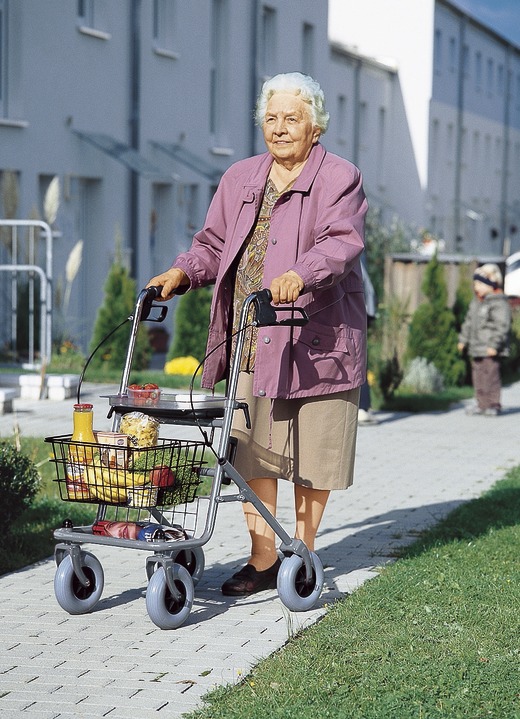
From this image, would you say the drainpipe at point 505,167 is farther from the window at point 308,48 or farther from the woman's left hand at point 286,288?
the woman's left hand at point 286,288

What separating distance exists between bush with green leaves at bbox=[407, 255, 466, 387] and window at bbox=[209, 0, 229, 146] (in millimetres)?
9420

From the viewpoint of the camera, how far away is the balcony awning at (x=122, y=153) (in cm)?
1898

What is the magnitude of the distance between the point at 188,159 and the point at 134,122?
181 cm

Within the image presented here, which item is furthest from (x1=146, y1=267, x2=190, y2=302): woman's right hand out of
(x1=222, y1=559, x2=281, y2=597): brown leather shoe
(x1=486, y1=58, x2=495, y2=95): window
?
(x1=486, y1=58, x2=495, y2=95): window

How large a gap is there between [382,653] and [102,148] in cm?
1494

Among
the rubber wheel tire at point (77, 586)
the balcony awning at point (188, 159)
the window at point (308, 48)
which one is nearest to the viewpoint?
the rubber wheel tire at point (77, 586)

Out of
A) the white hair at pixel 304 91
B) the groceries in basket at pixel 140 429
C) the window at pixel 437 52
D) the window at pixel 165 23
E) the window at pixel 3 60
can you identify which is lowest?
the groceries in basket at pixel 140 429

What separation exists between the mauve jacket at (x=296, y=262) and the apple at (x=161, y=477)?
23.2 inches

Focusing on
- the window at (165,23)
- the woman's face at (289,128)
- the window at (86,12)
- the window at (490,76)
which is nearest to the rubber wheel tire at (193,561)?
the woman's face at (289,128)

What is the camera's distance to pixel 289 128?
5.52 metres

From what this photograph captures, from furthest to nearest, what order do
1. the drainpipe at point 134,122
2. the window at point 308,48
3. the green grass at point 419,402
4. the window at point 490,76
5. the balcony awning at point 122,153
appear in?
the window at point 490,76 < the window at point 308,48 < the drainpipe at point 134,122 < the balcony awning at point 122,153 < the green grass at point 419,402

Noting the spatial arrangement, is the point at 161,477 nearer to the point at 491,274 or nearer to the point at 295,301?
the point at 295,301

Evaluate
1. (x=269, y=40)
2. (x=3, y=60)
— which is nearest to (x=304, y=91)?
(x=3, y=60)

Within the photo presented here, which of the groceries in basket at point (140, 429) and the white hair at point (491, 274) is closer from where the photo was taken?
the groceries in basket at point (140, 429)
